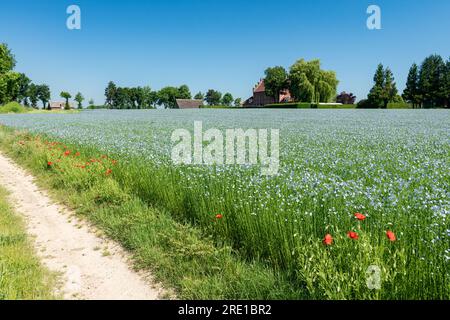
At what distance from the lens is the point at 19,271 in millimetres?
4340

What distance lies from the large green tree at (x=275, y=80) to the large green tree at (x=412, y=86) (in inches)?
1620

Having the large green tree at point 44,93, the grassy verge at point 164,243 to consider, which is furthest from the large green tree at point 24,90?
the grassy verge at point 164,243

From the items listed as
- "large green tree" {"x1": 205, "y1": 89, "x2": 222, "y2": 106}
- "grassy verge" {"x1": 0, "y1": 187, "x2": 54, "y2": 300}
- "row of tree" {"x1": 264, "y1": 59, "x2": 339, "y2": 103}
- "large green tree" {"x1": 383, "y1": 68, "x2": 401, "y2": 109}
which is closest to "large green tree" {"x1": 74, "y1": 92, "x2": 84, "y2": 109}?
"large green tree" {"x1": 205, "y1": 89, "x2": 222, "y2": 106}

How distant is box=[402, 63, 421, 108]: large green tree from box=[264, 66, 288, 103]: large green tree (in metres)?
41.2

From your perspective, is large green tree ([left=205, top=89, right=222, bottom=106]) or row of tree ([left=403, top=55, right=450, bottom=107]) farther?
large green tree ([left=205, top=89, right=222, bottom=106])

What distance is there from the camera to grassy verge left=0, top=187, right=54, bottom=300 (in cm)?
384

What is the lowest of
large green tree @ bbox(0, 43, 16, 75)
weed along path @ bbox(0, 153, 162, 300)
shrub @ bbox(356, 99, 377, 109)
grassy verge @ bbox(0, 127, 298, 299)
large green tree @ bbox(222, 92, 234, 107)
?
weed along path @ bbox(0, 153, 162, 300)

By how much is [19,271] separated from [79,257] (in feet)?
2.89

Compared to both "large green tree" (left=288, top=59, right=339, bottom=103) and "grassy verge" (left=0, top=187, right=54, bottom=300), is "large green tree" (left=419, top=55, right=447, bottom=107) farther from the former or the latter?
"grassy verge" (left=0, top=187, right=54, bottom=300)

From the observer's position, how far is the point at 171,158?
907 cm

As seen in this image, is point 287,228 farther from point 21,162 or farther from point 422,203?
point 21,162

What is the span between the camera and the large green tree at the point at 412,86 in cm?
9525
